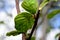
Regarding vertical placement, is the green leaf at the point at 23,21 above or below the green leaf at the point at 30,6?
below

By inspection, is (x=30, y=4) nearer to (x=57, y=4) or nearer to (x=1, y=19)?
(x=1, y=19)

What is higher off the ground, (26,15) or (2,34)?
(26,15)

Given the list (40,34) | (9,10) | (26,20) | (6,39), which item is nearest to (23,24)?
(26,20)

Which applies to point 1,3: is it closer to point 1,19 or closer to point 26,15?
point 1,19

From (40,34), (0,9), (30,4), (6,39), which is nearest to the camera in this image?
(30,4)

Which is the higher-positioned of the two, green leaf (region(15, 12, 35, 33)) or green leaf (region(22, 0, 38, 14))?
green leaf (region(22, 0, 38, 14))

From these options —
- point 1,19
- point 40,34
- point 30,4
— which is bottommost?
point 40,34

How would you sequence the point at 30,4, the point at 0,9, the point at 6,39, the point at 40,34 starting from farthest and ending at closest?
the point at 40,34, the point at 0,9, the point at 6,39, the point at 30,4

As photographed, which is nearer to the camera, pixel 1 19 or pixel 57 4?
pixel 1 19
